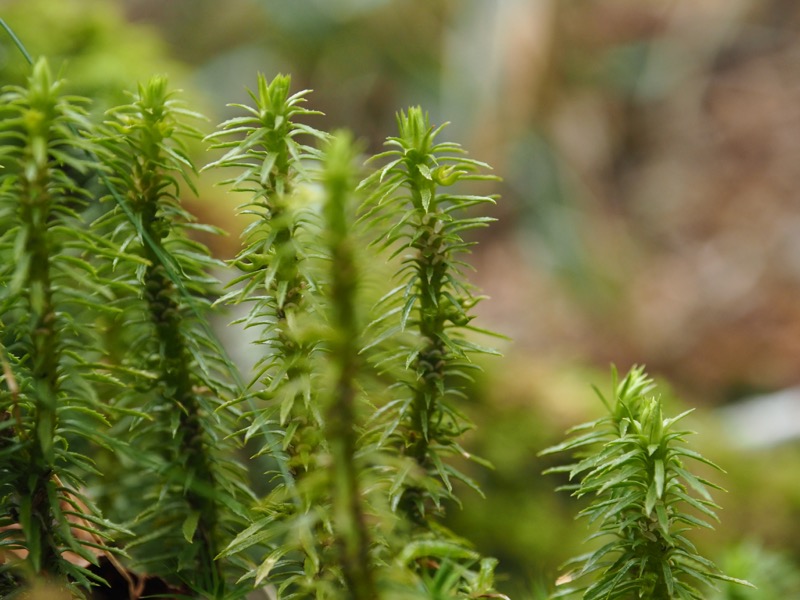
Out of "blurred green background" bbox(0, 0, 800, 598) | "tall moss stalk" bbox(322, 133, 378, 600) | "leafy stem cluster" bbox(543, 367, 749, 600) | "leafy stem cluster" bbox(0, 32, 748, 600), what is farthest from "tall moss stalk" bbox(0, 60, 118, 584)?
"blurred green background" bbox(0, 0, 800, 598)

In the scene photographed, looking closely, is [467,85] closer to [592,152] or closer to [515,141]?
[515,141]

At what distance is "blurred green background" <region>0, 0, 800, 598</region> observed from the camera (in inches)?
151

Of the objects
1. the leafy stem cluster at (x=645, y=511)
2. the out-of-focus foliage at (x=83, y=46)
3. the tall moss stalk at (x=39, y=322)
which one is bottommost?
the leafy stem cluster at (x=645, y=511)

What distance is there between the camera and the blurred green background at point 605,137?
3.83 metres

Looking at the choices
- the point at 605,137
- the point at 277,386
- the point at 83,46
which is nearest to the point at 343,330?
the point at 277,386

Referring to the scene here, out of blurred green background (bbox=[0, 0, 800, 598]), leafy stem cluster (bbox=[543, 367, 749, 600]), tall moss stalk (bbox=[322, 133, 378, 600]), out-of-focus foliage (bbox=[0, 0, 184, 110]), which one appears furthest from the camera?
blurred green background (bbox=[0, 0, 800, 598])

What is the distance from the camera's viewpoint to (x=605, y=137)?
501 centimetres

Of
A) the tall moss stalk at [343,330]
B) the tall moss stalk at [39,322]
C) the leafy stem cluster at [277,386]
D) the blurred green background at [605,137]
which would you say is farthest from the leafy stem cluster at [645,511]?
the blurred green background at [605,137]

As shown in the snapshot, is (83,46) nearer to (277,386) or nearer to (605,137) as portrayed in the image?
(277,386)

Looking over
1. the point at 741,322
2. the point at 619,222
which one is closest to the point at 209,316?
the point at 741,322

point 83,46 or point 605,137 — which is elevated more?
point 605,137

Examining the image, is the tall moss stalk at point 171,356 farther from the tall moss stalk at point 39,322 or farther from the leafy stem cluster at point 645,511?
the leafy stem cluster at point 645,511

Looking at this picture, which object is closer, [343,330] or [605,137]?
[343,330]

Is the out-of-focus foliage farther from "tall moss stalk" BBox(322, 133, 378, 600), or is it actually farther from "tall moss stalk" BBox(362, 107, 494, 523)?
"tall moss stalk" BBox(322, 133, 378, 600)
